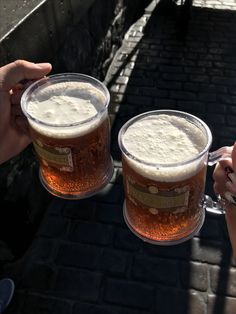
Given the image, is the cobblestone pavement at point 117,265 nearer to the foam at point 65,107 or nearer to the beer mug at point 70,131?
the beer mug at point 70,131

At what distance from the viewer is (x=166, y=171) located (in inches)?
54.1

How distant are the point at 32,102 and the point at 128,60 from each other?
4.33 meters

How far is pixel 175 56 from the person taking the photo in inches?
230

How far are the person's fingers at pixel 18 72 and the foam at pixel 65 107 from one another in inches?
4.3

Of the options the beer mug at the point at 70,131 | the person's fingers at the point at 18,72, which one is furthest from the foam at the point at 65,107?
the person's fingers at the point at 18,72

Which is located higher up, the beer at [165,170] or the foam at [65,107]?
the foam at [65,107]

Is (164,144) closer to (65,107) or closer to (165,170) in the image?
(165,170)

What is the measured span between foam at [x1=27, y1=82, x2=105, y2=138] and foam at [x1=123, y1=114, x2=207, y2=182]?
0.18m

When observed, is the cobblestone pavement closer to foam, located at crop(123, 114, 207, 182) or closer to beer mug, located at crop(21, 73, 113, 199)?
beer mug, located at crop(21, 73, 113, 199)

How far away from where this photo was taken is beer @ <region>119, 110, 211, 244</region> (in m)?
1.38

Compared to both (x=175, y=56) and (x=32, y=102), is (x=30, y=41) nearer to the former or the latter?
(x=32, y=102)

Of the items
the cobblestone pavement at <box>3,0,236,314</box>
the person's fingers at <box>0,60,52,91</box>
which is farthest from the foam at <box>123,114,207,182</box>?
the cobblestone pavement at <box>3,0,236,314</box>

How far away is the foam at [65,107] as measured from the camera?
148 cm

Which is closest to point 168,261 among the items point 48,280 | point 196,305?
point 196,305
